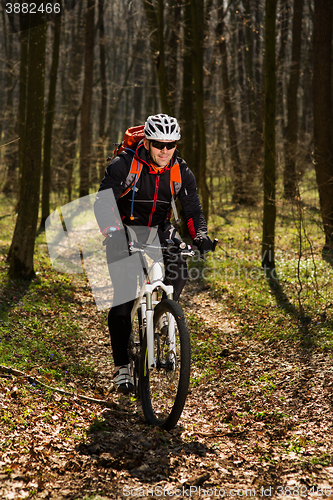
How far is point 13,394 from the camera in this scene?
3912mm

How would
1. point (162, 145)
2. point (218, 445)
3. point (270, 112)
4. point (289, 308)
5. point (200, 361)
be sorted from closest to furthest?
1. point (218, 445)
2. point (162, 145)
3. point (200, 361)
4. point (289, 308)
5. point (270, 112)

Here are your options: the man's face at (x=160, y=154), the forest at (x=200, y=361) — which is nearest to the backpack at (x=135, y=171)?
the man's face at (x=160, y=154)

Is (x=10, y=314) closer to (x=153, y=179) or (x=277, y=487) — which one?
(x=153, y=179)

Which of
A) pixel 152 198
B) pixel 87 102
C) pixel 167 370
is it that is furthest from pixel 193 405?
pixel 87 102

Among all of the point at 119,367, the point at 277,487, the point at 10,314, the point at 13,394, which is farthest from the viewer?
the point at 10,314

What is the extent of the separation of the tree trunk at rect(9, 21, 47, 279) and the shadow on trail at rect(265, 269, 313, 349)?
4508 mm

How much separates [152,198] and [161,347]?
1.37 meters

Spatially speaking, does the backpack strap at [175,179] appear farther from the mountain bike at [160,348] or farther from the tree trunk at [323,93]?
the tree trunk at [323,93]

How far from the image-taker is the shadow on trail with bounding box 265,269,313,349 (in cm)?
583

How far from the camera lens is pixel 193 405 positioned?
4.48 m

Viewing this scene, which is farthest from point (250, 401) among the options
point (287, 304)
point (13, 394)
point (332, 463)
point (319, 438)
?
point (287, 304)

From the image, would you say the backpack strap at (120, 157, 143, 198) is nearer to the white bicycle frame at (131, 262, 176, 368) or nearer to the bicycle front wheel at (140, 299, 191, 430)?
the white bicycle frame at (131, 262, 176, 368)

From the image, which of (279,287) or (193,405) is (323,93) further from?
(193,405)

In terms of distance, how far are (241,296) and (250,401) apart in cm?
358
